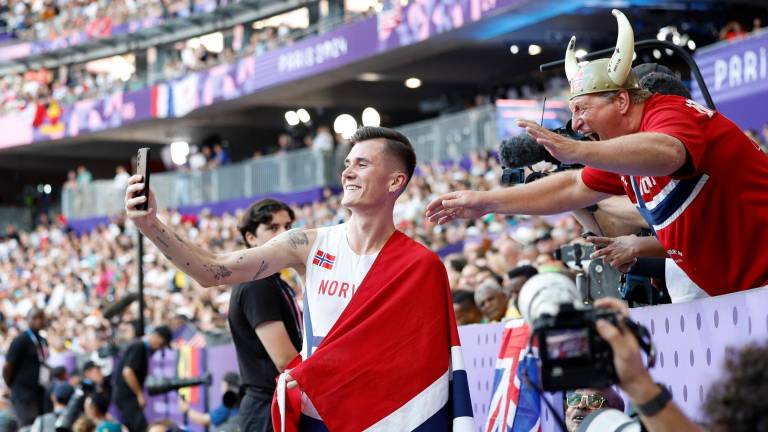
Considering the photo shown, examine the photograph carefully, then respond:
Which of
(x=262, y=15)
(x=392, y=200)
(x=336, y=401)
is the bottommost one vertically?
(x=336, y=401)

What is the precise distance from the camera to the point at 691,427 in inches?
93.5

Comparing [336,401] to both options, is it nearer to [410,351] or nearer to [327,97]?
[410,351]

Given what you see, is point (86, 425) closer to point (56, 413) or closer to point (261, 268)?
point (56, 413)

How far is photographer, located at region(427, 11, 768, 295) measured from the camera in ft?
11.6

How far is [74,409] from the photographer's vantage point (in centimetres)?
1000

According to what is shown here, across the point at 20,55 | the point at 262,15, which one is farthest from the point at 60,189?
the point at 262,15

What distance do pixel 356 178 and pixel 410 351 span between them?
2.27ft

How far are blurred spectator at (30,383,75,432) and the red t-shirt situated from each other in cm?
757

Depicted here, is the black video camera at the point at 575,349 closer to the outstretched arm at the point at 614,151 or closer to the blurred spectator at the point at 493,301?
the outstretched arm at the point at 614,151

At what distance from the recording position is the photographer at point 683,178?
3.53m

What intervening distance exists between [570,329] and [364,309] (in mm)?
1501

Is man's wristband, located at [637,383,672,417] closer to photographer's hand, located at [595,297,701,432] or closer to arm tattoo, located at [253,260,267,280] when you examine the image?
photographer's hand, located at [595,297,701,432]

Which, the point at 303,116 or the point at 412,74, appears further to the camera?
the point at 303,116

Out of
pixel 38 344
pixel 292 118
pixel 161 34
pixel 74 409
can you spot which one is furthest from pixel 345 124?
pixel 74 409
